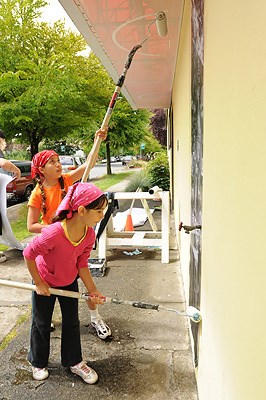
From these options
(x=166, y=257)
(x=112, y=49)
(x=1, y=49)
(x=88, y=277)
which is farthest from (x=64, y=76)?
(x=88, y=277)

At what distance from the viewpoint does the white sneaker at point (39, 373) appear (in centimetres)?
236

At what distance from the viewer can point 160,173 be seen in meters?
10.6

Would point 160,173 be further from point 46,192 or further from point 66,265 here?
point 66,265

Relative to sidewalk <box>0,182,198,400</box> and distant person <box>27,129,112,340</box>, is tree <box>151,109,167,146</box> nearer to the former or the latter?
sidewalk <box>0,182,198,400</box>

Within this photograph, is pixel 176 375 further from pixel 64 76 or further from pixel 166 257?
pixel 64 76

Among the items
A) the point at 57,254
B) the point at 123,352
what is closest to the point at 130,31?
the point at 57,254

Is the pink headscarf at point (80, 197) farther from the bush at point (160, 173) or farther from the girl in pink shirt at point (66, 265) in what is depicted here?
the bush at point (160, 173)

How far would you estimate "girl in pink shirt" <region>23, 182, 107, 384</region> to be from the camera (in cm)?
203

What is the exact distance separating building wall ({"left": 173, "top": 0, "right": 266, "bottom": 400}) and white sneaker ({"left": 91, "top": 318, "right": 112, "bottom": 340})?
123 cm

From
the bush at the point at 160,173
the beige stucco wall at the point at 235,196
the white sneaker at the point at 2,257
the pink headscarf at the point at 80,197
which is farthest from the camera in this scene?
the bush at the point at 160,173

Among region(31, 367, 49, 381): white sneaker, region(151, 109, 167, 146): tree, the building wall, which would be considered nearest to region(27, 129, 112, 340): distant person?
region(31, 367, 49, 381): white sneaker

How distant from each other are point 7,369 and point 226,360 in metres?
1.94

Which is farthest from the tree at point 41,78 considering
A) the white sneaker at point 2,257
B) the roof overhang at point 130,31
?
the white sneaker at point 2,257

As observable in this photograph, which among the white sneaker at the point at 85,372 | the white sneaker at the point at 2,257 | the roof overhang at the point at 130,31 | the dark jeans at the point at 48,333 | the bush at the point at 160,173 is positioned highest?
the roof overhang at the point at 130,31
